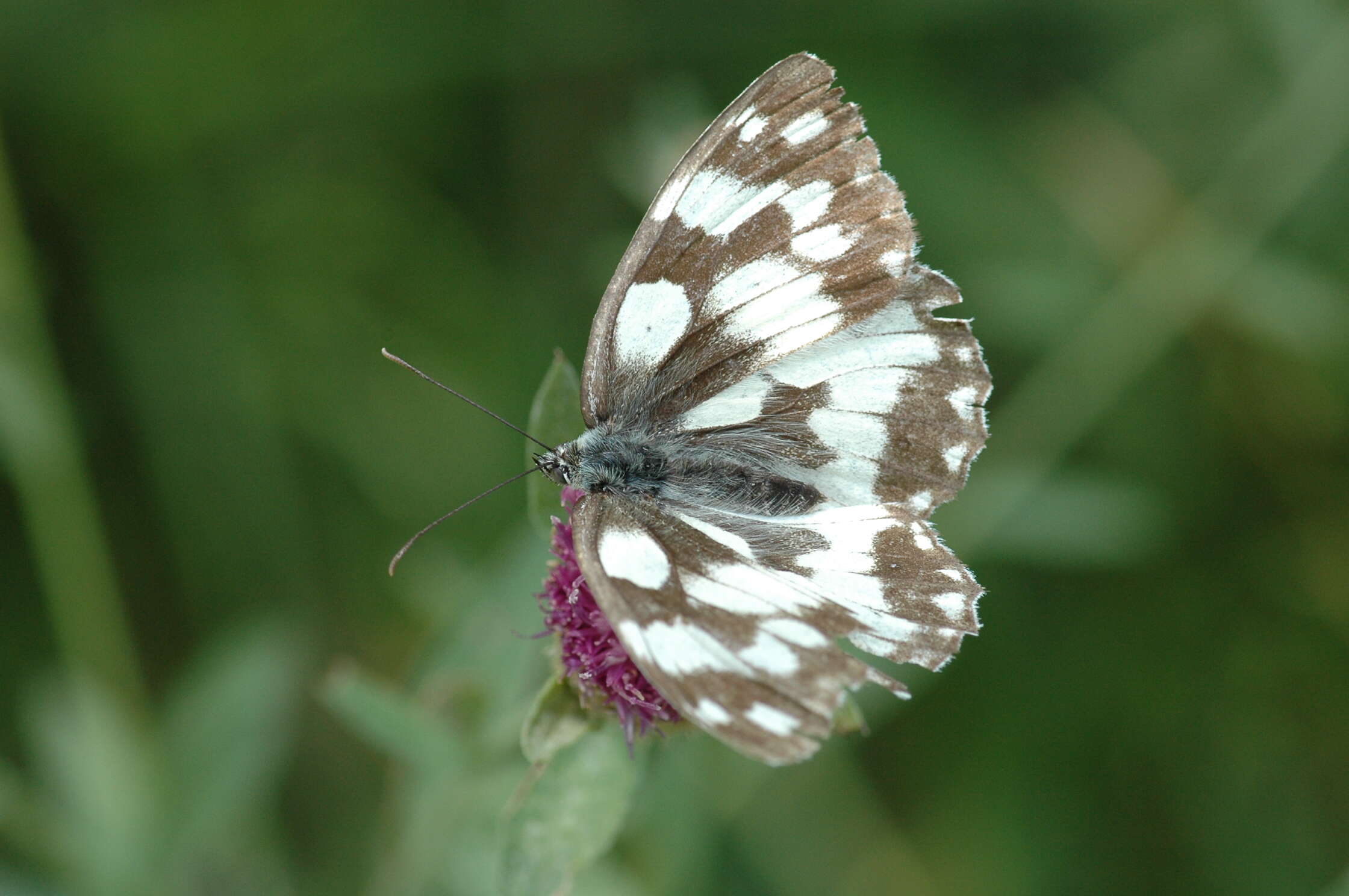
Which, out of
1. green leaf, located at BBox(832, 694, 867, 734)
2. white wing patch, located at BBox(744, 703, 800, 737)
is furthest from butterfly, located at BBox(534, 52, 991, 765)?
white wing patch, located at BBox(744, 703, 800, 737)

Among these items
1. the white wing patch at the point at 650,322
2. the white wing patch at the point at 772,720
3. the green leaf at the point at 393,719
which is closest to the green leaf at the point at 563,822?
the green leaf at the point at 393,719

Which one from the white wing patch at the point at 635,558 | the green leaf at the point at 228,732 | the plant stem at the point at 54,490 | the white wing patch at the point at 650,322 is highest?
the white wing patch at the point at 650,322

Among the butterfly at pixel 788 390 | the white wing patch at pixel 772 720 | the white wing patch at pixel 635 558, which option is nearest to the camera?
the white wing patch at pixel 772 720

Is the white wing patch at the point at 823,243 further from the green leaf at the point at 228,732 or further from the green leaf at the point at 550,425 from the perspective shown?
the green leaf at the point at 228,732

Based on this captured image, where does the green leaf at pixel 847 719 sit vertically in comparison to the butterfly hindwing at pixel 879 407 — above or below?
below

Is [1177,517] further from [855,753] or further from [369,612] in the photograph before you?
[369,612]

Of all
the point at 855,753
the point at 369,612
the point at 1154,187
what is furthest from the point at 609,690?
the point at 1154,187

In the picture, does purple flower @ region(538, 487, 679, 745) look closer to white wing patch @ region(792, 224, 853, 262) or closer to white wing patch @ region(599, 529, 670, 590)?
white wing patch @ region(599, 529, 670, 590)
